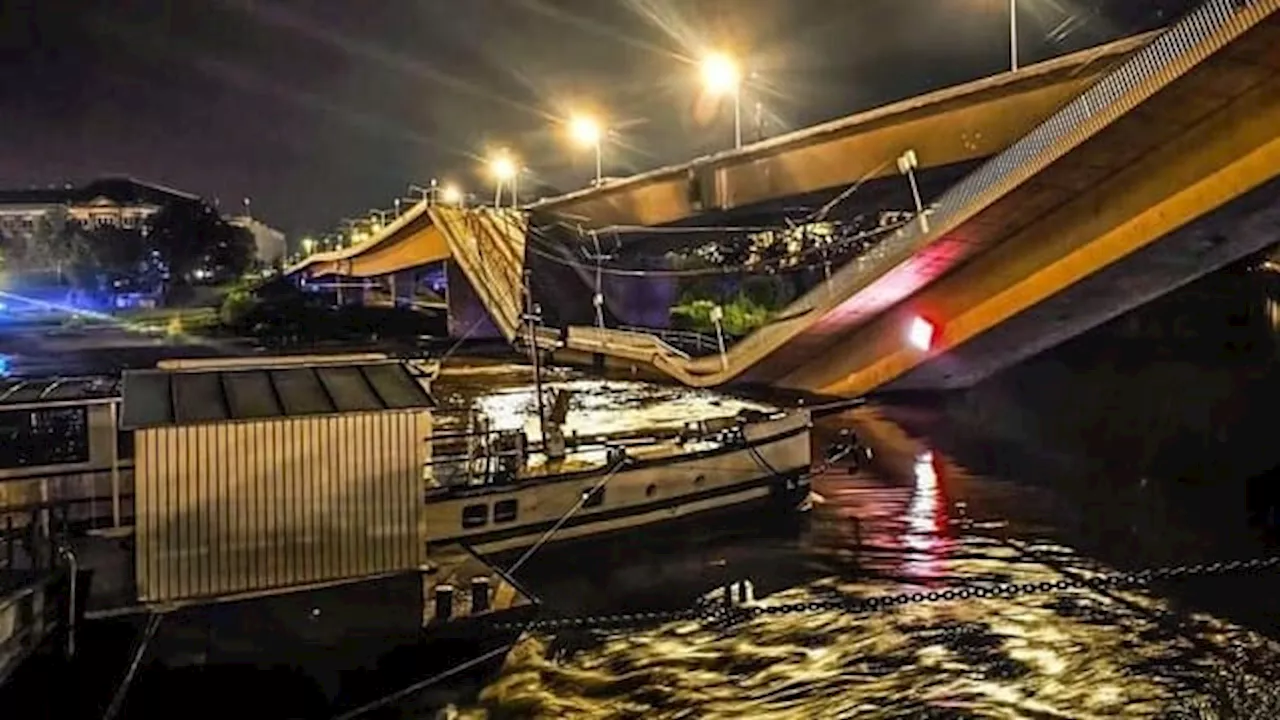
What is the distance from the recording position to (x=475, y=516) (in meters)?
18.9

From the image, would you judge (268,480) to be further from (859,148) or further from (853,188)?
(853,188)

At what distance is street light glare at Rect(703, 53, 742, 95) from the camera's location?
43719mm

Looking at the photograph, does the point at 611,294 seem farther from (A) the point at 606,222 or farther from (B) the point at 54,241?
(B) the point at 54,241

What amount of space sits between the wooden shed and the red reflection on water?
28.0 ft

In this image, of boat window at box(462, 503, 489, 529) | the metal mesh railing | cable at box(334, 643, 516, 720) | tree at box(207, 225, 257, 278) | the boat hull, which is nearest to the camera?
cable at box(334, 643, 516, 720)

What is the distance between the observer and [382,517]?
15797 mm

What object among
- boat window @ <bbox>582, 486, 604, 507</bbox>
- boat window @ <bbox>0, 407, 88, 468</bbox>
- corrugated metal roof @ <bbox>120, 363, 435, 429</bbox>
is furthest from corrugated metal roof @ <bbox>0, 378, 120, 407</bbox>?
boat window @ <bbox>582, 486, 604, 507</bbox>

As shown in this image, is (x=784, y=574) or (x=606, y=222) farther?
(x=606, y=222)

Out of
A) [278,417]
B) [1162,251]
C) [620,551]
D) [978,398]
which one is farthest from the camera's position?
[978,398]

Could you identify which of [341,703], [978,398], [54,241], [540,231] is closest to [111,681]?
[341,703]

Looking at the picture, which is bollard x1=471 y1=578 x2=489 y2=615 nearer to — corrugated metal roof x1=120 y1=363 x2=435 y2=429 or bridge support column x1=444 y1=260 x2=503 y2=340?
corrugated metal roof x1=120 y1=363 x2=435 y2=429

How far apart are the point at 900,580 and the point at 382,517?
835 centimetres

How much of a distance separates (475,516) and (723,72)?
29.3 metres

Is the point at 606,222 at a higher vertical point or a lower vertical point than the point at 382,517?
higher
